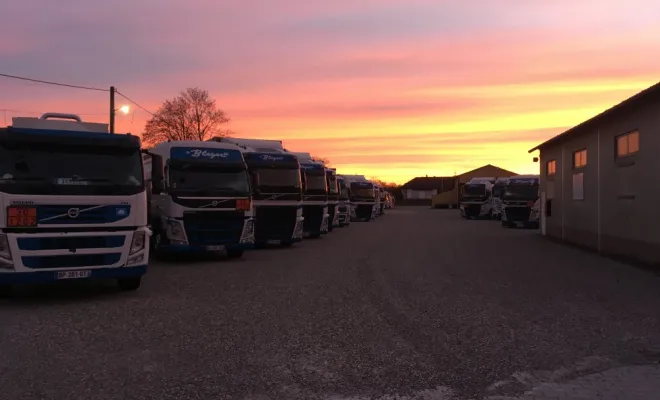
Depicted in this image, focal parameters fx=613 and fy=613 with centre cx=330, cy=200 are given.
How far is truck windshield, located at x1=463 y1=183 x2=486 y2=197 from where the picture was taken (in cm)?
4541

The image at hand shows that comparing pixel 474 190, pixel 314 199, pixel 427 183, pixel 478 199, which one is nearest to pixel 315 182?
pixel 314 199

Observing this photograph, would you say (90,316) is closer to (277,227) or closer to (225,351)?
(225,351)

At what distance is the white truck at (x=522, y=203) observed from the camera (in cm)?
3306

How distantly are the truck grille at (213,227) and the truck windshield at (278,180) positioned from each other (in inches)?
144

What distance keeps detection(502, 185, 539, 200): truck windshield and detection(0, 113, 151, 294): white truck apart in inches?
1046

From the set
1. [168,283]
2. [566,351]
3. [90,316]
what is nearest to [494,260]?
[168,283]

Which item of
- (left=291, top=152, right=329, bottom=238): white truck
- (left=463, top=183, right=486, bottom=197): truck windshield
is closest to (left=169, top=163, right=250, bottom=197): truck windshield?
(left=291, top=152, right=329, bottom=238): white truck

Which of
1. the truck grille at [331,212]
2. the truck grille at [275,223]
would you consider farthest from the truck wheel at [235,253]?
the truck grille at [331,212]

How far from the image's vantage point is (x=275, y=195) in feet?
61.7

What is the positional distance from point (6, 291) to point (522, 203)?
92.4ft

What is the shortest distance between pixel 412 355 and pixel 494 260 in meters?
10.2

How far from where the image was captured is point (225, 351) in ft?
21.7

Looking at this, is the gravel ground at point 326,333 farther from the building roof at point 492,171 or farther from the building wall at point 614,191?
the building roof at point 492,171

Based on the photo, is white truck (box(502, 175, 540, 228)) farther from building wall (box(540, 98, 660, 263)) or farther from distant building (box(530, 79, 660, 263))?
building wall (box(540, 98, 660, 263))
